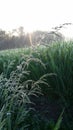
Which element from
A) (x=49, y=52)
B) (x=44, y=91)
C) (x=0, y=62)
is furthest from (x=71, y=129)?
(x=0, y=62)

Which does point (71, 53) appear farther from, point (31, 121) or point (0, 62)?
point (0, 62)

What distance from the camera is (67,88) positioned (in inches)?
142

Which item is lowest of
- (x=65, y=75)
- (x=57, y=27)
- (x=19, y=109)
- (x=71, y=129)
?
(x=71, y=129)

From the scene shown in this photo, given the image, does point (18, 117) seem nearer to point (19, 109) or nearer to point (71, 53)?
point (19, 109)

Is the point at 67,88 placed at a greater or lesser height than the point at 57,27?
lesser

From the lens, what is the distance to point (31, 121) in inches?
140

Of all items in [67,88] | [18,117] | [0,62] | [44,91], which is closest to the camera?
[18,117]

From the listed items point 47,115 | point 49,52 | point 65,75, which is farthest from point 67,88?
point 49,52

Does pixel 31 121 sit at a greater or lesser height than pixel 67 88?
lesser

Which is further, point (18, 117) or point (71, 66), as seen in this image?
point (71, 66)

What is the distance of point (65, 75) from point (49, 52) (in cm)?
50

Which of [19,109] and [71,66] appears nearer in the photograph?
[19,109]

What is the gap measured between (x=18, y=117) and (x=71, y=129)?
0.55 m

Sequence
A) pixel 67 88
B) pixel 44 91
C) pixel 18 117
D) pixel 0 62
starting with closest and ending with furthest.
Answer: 1. pixel 18 117
2. pixel 67 88
3. pixel 44 91
4. pixel 0 62
